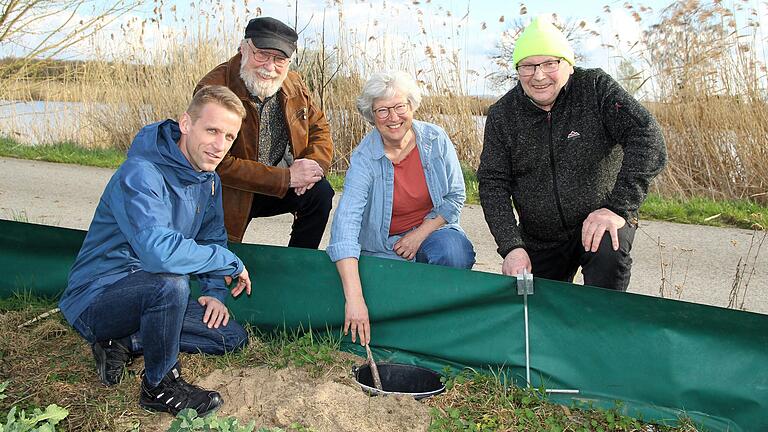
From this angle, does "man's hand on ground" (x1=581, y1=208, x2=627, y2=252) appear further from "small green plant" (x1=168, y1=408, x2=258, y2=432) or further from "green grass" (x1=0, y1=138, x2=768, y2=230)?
"green grass" (x1=0, y1=138, x2=768, y2=230)

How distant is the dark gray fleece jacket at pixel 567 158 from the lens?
352cm

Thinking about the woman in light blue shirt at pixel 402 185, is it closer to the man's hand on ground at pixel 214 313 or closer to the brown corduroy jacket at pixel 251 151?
the man's hand on ground at pixel 214 313

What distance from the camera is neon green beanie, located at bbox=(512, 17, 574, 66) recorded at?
3.49 meters

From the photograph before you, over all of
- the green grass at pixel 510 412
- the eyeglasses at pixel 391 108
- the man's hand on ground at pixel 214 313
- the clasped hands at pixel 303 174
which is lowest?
the green grass at pixel 510 412

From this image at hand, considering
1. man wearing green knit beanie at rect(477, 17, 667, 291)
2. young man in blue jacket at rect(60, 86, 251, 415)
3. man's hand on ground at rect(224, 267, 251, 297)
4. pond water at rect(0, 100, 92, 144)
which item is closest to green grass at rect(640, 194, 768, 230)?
man wearing green knit beanie at rect(477, 17, 667, 291)

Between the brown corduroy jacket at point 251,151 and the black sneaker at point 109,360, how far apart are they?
1.22 m

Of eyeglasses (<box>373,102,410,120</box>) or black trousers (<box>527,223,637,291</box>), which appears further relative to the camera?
eyeglasses (<box>373,102,410,120</box>)

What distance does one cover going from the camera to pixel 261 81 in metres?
4.45

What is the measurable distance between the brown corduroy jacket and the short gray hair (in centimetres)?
91

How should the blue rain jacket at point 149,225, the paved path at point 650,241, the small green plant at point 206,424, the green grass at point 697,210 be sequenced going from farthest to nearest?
the green grass at point 697,210 < the paved path at point 650,241 < the blue rain jacket at point 149,225 < the small green plant at point 206,424

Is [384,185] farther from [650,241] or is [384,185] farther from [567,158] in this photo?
[650,241]

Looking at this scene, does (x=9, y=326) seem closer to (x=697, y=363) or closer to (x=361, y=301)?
(x=361, y=301)

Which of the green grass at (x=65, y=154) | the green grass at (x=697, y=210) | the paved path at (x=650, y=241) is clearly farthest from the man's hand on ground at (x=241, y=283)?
the green grass at (x=65, y=154)

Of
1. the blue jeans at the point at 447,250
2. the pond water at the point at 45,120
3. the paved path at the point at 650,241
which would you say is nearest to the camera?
the blue jeans at the point at 447,250
